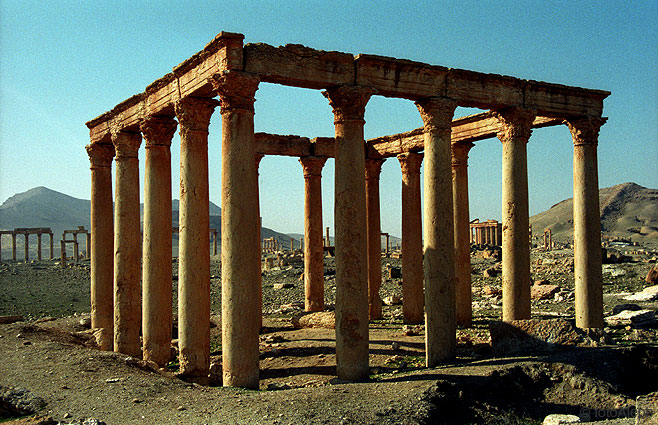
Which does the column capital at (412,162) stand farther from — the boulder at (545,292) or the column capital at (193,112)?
the column capital at (193,112)

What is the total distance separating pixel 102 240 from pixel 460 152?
1290cm

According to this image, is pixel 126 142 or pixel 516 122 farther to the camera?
pixel 126 142

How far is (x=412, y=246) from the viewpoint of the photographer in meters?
22.5

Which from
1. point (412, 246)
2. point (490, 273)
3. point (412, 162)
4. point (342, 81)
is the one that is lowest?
point (490, 273)

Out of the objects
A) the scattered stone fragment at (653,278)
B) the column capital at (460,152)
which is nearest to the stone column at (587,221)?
the column capital at (460,152)

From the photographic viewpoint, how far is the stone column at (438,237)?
49.0 ft

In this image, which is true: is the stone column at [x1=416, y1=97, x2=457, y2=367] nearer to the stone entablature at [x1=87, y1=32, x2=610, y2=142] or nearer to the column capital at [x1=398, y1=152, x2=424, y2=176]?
the stone entablature at [x1=87, y1=32, x2=610, y2=142]

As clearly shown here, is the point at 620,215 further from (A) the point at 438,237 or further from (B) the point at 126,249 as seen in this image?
(B) the point at 126,249

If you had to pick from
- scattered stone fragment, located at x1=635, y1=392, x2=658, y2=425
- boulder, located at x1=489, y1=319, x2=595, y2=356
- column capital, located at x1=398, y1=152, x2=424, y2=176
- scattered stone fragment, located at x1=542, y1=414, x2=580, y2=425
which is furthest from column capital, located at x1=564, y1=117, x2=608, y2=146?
scattered stone fragment, located at x1=542, y1=414, x2=580, y2=425

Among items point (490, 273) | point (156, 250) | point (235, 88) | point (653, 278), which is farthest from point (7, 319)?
point (653, 278)

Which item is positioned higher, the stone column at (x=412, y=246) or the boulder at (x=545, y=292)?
the stone column at (x=412, y=246)

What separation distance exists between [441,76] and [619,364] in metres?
8.15

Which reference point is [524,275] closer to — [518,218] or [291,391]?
[518,218]

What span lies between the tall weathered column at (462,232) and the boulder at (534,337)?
562 cm
